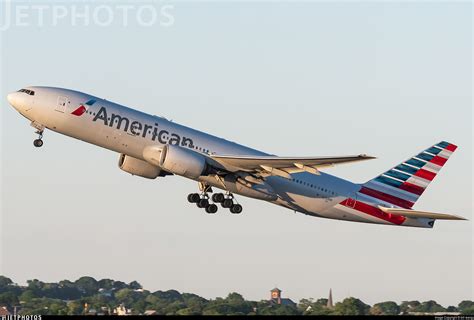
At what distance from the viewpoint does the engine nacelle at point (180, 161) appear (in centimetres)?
6241

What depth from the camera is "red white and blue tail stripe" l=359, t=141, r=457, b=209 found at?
233ft

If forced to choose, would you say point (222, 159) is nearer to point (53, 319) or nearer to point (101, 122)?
point (101, 122)

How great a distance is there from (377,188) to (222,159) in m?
11.6

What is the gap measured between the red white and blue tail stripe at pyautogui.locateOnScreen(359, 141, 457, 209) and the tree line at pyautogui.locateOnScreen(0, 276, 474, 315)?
657 centimetres

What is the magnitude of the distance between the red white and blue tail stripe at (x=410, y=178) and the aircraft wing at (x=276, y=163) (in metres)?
6.91

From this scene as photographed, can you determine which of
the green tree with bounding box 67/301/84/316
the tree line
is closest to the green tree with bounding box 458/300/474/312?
the tree line

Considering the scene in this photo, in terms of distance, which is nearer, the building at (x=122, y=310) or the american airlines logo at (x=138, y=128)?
the american airlines logo at (x=138, y=128)

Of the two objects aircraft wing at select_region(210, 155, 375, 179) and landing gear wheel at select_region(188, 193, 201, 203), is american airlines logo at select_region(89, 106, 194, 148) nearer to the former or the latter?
aircraft wing at select_region(210, 155, 375, 179)

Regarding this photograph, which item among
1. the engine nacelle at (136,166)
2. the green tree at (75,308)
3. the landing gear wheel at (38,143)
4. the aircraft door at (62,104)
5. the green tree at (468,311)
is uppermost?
the aircraft door at (62,104)

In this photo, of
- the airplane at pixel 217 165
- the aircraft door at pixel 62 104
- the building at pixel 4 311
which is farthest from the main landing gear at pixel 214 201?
the building at pixel 4 311

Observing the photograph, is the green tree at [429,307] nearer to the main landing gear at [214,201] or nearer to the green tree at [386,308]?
the green tree at [386,308]

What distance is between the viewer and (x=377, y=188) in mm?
70938

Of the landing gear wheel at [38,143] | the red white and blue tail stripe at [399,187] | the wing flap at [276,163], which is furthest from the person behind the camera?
the red white and blue tail stripe at [399,187]

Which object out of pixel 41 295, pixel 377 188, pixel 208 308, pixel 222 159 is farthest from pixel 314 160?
pixel 41 295
